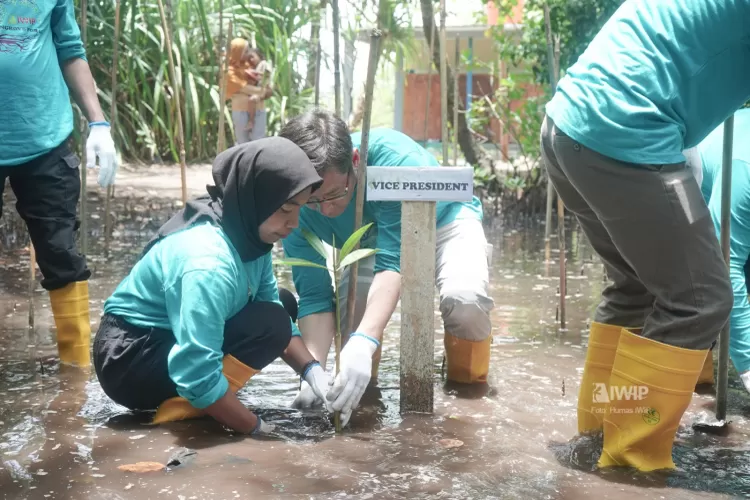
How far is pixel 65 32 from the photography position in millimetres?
3693

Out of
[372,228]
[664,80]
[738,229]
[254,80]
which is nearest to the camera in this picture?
[664,80]

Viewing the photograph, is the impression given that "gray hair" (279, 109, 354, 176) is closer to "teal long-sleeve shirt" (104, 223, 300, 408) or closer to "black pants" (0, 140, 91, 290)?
"teal long-sleeve shirt" (104, 223, 300, 408)

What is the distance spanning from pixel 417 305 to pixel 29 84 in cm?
168

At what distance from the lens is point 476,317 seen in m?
3.53

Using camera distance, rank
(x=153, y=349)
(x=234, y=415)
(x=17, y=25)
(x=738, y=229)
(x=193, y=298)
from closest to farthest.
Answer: (x=193, y=298), (x=234, y=415), (x=153, y=349), (x=738, y=229), (x=17, y=25)

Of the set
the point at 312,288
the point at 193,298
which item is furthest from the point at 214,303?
the point at 312,288

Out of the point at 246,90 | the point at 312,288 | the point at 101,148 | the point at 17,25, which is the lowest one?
the point at 312,288

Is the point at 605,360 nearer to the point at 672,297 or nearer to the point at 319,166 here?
the point at 672,297

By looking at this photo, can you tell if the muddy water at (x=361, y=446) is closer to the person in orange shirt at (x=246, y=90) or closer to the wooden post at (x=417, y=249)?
the wooden post at (x=417, y=249)

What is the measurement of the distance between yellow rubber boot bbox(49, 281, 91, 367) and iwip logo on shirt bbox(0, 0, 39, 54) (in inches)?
36.0

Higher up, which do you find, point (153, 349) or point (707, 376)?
point (153, 349)

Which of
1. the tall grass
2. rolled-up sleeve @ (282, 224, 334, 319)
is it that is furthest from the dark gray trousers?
the tall grass

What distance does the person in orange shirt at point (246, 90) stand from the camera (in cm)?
1025

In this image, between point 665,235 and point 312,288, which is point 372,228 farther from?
point 665,235
